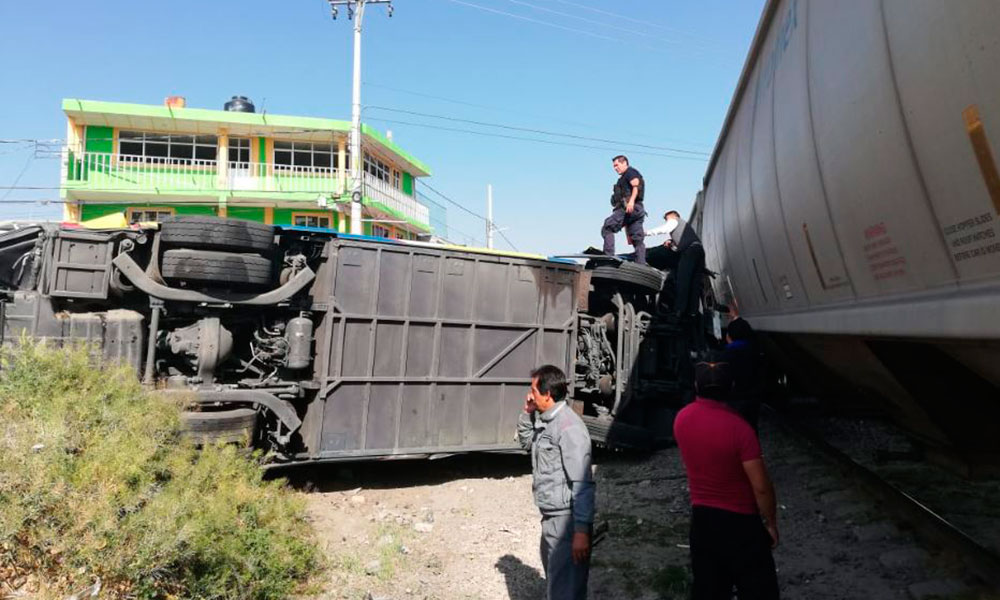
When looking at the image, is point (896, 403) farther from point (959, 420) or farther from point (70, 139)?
point (70, 139)

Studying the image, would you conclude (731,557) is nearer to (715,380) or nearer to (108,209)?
(715,380)

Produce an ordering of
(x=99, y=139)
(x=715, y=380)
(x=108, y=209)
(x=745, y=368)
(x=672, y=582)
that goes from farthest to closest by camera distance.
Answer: (x=108, y=209)
(x=99, y=139)
(x=745, y=368)
(x=672, y=582)
(x=715, y=380)

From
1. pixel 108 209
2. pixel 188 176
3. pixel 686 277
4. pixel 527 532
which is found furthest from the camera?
pixel 188 176

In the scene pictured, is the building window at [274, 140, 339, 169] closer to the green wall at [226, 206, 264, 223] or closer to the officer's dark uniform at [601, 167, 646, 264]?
the green wall at [226, 206, 264, 223]

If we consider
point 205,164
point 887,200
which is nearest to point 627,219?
point 887,200

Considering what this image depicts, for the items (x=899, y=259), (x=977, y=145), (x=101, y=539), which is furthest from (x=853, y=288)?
(x=101, y=539)

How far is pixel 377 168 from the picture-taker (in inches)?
1400

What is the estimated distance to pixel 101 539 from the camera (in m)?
3.33

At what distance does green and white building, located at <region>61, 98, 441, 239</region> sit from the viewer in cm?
2909

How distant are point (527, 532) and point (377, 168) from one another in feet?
105

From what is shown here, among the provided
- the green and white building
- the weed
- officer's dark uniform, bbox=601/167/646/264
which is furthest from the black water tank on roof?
the weed

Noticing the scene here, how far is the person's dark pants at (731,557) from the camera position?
113 inches

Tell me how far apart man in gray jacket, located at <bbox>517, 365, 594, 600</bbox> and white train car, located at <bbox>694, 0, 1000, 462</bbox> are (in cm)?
160

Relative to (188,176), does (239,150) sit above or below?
above
